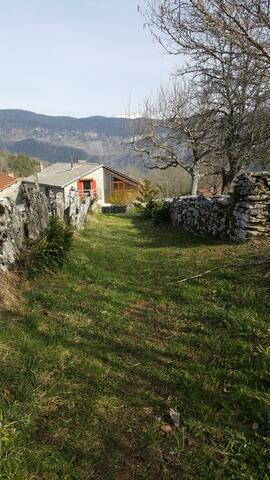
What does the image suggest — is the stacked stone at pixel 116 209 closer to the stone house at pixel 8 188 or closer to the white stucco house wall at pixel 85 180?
the white stucco house wall at pixel 85 180

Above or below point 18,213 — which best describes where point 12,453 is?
below

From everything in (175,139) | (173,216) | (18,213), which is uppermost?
(175,139)

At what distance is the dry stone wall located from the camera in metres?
7.51

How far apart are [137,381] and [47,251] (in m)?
3.71

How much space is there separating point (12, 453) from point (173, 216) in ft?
36.9

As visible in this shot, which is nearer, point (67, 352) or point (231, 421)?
point (231, 421)

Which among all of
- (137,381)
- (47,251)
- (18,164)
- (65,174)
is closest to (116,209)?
(65,174)

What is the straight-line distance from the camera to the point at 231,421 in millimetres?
2861

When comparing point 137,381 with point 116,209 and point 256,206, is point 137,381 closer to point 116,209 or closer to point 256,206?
point 256,206

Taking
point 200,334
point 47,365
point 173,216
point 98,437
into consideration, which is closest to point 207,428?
point 98,437

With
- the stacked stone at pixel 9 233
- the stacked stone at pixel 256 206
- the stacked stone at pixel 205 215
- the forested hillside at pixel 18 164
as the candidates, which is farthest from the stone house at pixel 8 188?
the forested hillside at pixel 18 164

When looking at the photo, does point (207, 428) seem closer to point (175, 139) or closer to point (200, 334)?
point (200, 334)

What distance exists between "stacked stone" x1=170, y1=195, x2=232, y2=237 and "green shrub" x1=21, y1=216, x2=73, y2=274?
4116 millimetres

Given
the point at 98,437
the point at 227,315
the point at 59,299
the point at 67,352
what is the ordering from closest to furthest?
the point at 98,437
the point at 67,352
the point at 227,315
the point at 59,299
